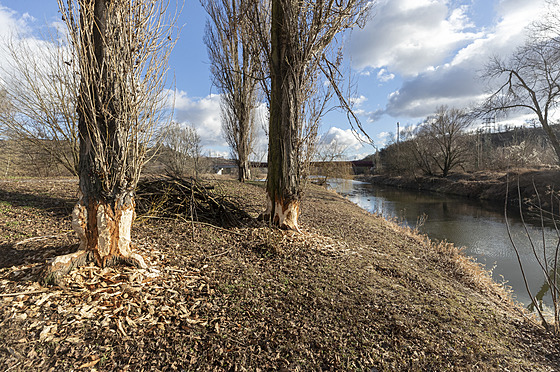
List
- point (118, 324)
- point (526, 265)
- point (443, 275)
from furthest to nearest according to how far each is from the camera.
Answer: point (526, 265)
point (443, 275)
point (118, 324)

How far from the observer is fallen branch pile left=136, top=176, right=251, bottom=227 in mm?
4910

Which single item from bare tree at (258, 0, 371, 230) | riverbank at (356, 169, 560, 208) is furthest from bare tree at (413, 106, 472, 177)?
bare tree at (258, 0, 371, 230)

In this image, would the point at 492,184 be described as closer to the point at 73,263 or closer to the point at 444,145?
the point at 444,145

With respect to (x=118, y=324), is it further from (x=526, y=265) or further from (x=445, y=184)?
(x=445, y=184)

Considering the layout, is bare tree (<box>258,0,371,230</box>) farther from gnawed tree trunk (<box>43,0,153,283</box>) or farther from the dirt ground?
gnawed tree trunk (<box>43,0,153,283</box>)

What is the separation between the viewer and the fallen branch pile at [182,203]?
4.91 meters

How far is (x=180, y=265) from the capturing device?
3.37 meters

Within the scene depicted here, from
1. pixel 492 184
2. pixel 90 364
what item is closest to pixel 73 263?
pixel 90 364

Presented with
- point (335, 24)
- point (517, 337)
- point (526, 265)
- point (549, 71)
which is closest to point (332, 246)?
point (517, 337)

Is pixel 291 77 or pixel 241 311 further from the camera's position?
pixel 291 77

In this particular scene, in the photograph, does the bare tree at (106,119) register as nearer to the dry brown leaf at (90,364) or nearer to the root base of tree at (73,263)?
the root base of tree at (73,263)

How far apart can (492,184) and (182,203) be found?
74.8 ft

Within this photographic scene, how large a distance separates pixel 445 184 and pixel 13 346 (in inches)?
1145

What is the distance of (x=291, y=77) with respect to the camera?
15.6 ft
